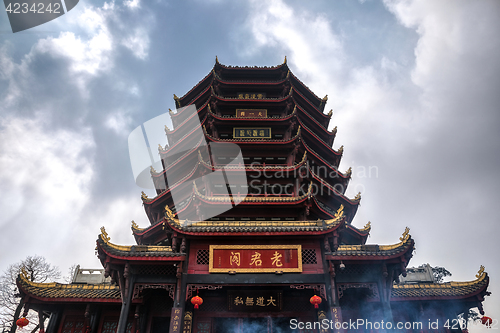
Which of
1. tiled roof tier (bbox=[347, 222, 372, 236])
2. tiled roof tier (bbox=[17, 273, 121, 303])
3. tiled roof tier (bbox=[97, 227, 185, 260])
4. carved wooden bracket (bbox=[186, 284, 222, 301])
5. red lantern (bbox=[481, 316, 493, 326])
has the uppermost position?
tiled roof tier (bbox=[347, 222, 372, 236])

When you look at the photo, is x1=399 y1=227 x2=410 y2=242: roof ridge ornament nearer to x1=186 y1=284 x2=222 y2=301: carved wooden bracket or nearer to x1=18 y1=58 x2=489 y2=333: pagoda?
x1=18 y1=58 x2=489 y2=333: pagoda

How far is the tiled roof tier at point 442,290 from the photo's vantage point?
1206 centimetres

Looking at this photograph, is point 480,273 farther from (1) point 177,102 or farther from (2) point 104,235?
(1) point 177,102

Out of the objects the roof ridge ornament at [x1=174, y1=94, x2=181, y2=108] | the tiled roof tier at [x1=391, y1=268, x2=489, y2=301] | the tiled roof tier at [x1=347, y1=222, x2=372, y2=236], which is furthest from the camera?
the roof ridge ornament at [x1=174, y1=94, x2=181, y2=108]

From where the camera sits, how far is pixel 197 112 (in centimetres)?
2103

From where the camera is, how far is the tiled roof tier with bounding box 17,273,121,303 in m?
12.3

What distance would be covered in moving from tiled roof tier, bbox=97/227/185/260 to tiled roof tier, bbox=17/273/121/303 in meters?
2.97

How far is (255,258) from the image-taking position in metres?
11.6

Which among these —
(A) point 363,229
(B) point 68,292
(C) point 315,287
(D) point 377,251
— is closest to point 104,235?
(B) point 68,292

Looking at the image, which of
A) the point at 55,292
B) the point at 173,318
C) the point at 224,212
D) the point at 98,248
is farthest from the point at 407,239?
the point at 55,292

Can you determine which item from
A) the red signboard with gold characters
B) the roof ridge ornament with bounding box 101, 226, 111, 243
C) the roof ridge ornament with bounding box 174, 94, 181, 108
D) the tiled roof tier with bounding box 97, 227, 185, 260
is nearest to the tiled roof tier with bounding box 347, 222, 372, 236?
the red signboard with gold characters

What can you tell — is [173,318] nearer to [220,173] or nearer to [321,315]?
[321,315]

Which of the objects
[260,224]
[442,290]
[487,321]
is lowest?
[487,321]

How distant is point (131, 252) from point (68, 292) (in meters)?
4.28
